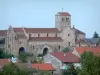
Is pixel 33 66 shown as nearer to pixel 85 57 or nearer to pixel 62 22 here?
pixel 85 57

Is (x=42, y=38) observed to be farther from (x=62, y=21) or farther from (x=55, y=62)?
(x=55, y=62)

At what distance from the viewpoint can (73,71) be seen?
233ft

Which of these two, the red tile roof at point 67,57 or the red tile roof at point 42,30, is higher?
the red tile roof at point 42,30

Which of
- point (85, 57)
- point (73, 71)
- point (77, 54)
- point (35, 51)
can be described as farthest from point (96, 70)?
point (35, 51)

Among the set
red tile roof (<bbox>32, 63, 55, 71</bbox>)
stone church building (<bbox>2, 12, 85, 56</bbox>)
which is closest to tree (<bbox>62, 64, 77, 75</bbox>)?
red tile roof (<bbox>32, 63, 55, 71</bbox>)

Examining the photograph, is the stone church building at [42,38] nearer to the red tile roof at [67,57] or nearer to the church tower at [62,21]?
the church tower at [62,21]

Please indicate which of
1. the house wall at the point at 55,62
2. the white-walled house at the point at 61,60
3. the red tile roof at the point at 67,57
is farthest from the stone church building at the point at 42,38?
the house wall at the point at 55,62

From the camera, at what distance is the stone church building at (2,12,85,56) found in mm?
115062

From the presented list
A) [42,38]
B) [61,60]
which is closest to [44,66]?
[61,60]

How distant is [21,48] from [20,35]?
2135 mm

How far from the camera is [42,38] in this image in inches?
4643

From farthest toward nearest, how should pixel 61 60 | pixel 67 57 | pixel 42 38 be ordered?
1. pixel 42 38
2. pixel 67 57
3. pixel 61 60

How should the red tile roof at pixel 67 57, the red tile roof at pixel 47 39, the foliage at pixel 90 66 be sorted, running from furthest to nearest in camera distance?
1. the red tile roof at pixel 47 39
2. the red tile roof at pixel 67 57
3. the foliage at pixel 90 66

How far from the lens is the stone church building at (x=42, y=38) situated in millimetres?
115062
